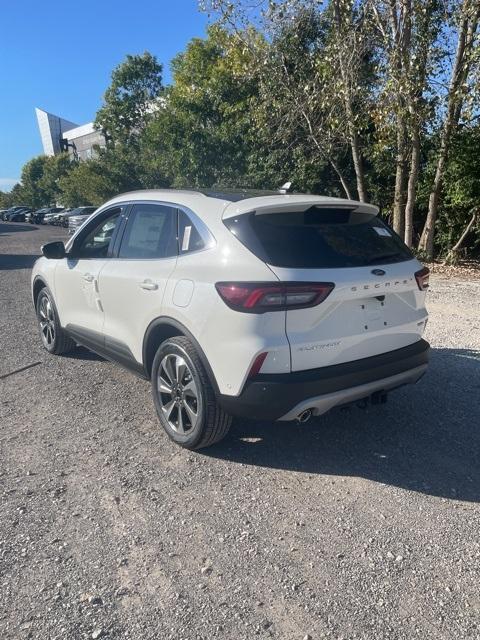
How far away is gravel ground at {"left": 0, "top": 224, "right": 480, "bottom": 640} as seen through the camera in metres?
2.19

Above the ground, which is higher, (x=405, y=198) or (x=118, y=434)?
(x=405, y=198)

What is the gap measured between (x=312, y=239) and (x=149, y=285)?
1223 millimetres

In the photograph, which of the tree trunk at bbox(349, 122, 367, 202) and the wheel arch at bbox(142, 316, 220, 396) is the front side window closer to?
the wheel arch at bbox(142, 316, 220, 396)

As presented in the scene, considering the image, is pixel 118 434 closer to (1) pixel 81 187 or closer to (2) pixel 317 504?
(2) pixel 317 504

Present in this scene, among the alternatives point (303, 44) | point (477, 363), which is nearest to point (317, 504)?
point (477, 363)

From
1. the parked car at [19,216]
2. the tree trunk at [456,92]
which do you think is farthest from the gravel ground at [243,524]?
the parked car at [19,216]

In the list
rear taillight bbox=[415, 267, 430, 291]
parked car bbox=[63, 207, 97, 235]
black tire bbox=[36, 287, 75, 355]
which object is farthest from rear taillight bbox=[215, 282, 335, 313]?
parked car bbox=[63, 207, 97, 235]

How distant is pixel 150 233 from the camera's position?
12.9ft

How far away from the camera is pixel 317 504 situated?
2977mm

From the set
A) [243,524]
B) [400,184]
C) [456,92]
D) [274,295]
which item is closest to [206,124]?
[400,184]

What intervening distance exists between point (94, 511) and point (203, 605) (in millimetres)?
972

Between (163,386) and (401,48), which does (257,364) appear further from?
(401,48)

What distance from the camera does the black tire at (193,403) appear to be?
10.7 feet

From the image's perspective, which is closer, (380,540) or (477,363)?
(380,540)
